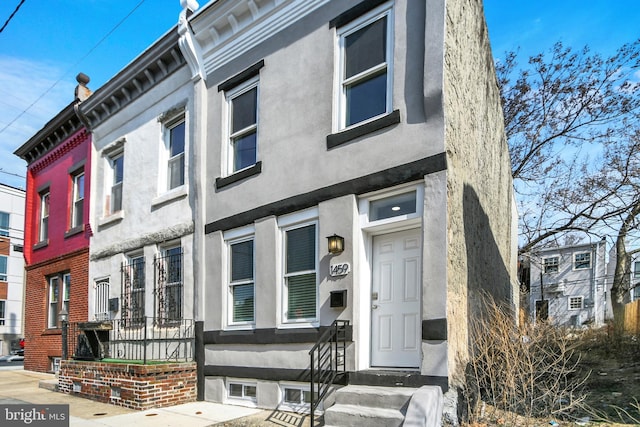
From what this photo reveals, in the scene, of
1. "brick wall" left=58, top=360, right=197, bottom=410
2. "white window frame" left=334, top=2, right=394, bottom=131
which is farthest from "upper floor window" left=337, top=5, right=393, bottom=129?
"brick wall" left=58, top=360, right=197, bottom=410

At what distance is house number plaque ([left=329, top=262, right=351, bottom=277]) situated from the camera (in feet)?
22.7

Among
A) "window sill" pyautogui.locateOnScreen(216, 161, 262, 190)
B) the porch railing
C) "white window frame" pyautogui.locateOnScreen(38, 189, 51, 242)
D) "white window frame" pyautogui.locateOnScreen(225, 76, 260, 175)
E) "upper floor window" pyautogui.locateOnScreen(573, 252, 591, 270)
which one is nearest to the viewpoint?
"window sill" pyautogui.locateOnScreen(216, 161, 262, 190)

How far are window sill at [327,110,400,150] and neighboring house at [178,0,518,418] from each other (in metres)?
0.03

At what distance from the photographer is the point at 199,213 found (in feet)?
31.8

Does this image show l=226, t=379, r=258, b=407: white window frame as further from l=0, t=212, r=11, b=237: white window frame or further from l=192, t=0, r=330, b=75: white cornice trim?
l=0, t=212, r=11, b=237: white window frame

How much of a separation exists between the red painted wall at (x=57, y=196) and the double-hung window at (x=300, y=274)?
7.71 metres

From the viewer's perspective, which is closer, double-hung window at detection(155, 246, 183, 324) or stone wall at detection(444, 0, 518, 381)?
stone wall at detection(444, 0, 518, 381)

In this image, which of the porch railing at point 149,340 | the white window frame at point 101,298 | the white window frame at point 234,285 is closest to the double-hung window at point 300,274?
the white window frame at point 234,285

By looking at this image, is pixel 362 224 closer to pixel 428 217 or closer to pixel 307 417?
pixel 428 217

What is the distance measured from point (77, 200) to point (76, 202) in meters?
0.07

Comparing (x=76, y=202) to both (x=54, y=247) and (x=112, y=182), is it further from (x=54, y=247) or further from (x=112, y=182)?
(x=112, y=182)

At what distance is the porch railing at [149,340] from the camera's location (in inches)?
378

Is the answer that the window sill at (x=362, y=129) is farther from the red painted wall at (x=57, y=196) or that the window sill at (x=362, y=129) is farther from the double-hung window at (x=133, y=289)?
the red painted wall at (x=57, y=196)

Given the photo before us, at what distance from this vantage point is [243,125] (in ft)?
30.6
